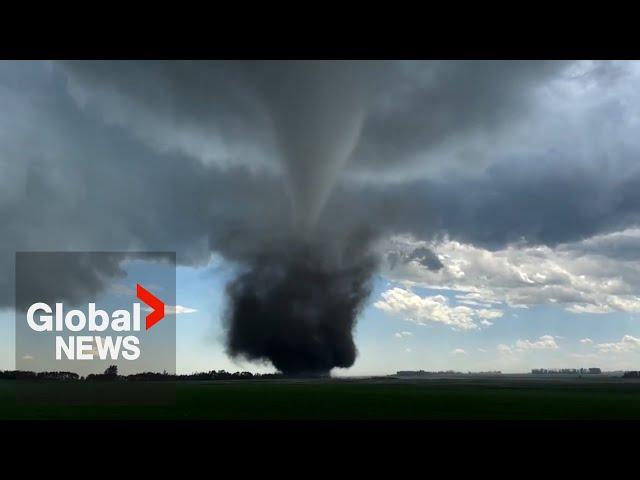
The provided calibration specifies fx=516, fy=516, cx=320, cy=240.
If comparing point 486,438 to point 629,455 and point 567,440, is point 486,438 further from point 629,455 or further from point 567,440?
point 629,455

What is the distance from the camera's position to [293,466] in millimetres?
17984

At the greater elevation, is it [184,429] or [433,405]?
[184,429]

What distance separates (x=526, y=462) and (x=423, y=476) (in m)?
4.04

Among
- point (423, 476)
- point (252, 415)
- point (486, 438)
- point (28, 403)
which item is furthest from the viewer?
point (28, 403)

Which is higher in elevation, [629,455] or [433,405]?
[629,455]

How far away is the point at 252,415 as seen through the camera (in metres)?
43.3

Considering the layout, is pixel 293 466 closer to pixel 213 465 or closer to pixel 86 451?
pixel 213 465

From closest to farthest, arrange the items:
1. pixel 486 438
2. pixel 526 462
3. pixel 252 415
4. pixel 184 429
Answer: pixel 526 462 < pixel 486 438 < pixel 184 429 < pixel 252 415

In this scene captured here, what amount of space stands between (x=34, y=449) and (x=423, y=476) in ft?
45.1

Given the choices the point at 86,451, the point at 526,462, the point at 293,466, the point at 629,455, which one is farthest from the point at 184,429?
the point at 629,455

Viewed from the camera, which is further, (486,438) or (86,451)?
(486,438)

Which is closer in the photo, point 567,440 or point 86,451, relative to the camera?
point 86,451

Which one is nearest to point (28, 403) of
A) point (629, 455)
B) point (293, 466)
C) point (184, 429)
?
point (184, 429)

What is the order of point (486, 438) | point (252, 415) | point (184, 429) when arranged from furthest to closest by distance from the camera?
point (252, 415), point (184, 429), point (486, 438)
